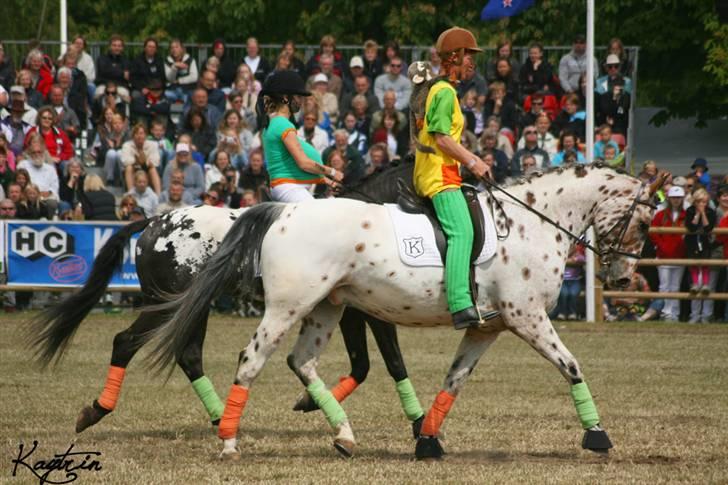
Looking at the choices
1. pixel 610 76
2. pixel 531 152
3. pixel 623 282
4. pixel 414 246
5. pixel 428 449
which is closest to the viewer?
pixel 414 246

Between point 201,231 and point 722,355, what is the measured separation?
27.0 ft

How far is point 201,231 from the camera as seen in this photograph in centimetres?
1052

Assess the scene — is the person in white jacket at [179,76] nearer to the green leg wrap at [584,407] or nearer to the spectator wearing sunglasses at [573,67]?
the spectator wearing sunglasses at [573,67]

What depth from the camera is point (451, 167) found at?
31.2 ft

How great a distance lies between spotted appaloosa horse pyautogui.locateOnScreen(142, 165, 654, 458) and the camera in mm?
9219

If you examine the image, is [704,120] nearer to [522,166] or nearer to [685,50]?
[685,50]

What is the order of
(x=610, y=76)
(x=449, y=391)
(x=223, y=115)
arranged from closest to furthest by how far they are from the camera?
(x=449, y=391) < (x=223, y=115) < (x=610, y=76)

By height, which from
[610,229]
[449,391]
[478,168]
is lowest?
[449,391]

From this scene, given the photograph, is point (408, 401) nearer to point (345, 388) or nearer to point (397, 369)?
point (397, 369)

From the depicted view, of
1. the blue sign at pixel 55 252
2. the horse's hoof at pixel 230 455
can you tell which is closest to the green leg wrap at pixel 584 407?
the horse's hoof at pixel 230 455

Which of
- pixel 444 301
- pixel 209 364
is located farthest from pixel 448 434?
pixel 209 364

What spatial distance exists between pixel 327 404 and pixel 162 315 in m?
1.75

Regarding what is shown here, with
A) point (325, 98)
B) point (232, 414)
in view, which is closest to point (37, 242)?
point (325, 98)

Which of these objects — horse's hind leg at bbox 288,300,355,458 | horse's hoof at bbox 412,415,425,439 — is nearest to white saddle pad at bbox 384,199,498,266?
→ horse's hind leg at bbox 288,300,355,458
